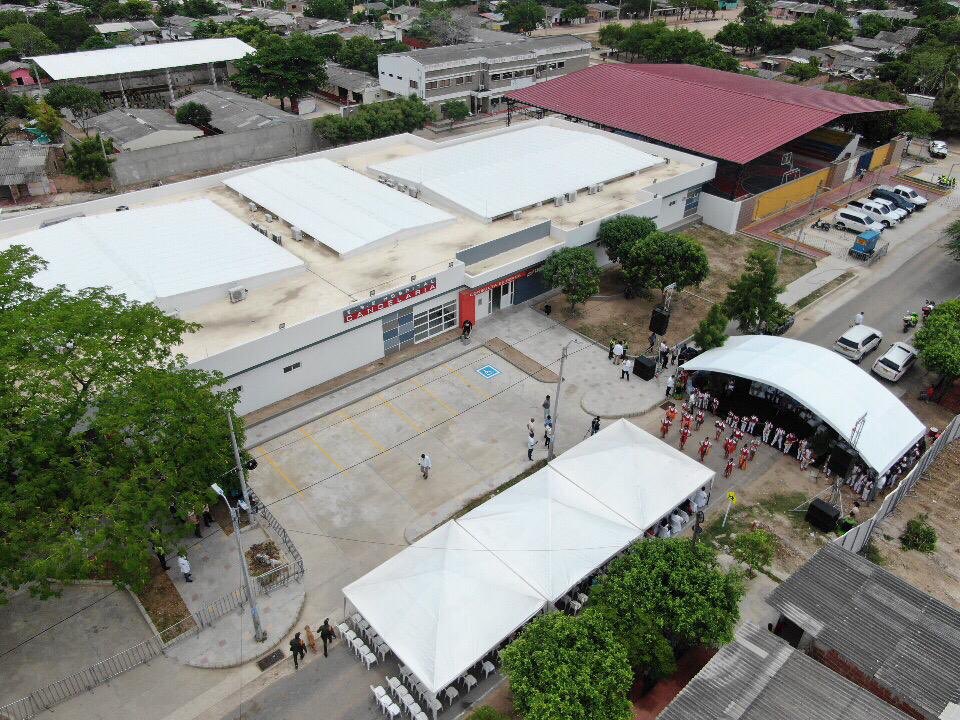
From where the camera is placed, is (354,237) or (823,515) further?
(354,237)

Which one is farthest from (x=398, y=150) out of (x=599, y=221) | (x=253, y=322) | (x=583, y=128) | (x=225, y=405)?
(x=225, y=405)

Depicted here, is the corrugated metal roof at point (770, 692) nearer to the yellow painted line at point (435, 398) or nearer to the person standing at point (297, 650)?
the person standing at point (297, 650)

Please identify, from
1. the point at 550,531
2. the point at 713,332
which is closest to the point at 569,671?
the point at 550,531

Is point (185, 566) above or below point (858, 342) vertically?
below

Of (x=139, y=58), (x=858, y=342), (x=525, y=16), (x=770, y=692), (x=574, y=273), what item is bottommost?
(x=858, y=342)

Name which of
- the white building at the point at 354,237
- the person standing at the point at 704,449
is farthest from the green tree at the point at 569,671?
the white building at the point at 354,237

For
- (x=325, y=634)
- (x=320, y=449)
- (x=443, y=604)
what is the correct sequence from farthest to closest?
(x=320, y=449) < (x=325, y=634) < (x=443, y=604)

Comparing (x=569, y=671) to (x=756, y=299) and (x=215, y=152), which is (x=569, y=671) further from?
(x=215, y=152)
